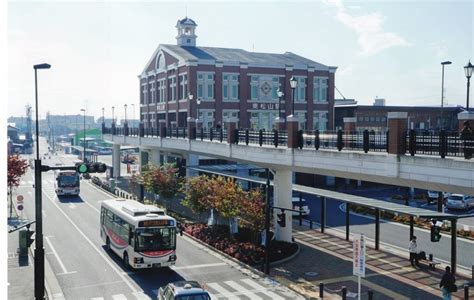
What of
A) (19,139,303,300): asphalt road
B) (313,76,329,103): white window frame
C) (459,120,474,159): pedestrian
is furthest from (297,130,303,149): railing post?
(313,76,329,103): white window frame

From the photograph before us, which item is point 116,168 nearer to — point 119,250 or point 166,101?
point 166,101

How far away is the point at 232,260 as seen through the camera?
27.5 metres

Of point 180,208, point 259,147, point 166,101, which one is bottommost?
point 180,208

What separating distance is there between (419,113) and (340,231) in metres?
38.1

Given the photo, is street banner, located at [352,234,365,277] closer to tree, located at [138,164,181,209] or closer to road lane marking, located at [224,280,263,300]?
road lane marking, located at [224,280,263,300]

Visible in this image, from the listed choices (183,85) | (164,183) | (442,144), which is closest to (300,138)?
(442,144)

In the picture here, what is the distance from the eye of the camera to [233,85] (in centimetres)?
6381

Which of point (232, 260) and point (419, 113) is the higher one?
point (419, 113)

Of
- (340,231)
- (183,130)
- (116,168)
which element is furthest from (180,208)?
(116,168)

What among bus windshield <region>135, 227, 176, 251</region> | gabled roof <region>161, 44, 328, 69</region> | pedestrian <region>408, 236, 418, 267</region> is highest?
gabled roof <region>161, 44, 328, 69</region>

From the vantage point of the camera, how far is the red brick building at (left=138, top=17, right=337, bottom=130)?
204 feet

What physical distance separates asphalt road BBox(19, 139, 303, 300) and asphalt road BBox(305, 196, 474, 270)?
36.5 feet

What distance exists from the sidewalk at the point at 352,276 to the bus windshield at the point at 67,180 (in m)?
32.0

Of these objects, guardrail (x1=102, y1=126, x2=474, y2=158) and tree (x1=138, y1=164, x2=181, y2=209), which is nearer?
guardrail (x1=102, y1=126, x2=474, y2=158)
